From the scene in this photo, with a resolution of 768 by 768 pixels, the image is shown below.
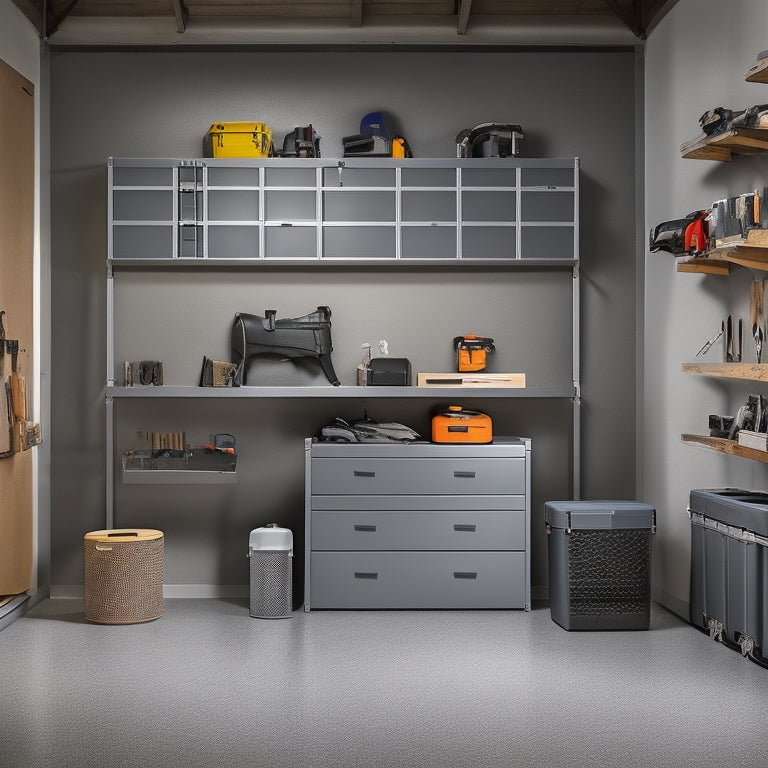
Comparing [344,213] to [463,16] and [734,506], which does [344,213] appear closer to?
[463,16]

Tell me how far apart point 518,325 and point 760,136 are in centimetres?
200

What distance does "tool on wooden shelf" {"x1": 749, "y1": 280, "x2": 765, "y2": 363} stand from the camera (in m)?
4.41

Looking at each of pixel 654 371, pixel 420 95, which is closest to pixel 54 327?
pixel 420 95

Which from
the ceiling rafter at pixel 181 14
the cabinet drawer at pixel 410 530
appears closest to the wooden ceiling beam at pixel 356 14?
the ceiling rafter at pixel 181 14

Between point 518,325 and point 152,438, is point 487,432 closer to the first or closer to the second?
point 518,325

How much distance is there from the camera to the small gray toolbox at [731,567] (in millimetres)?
4238

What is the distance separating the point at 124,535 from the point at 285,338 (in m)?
1.43

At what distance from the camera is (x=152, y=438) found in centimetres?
573

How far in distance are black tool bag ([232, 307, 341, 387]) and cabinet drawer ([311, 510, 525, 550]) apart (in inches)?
32.8

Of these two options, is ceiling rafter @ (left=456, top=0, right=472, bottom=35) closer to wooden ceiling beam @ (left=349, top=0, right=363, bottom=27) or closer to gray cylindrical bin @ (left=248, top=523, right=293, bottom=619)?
wooden ceiling beam @ (left=349, top=0, right=363, bottom=27)

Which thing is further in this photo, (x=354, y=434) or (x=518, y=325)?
(x=518, y=325)

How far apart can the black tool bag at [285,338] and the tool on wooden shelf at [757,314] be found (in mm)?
2335

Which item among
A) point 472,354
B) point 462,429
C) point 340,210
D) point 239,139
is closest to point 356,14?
point 239,139

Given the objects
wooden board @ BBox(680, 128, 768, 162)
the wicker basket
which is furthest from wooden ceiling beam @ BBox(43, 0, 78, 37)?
wooden board @ BBox(680, 128, 768, 162)
